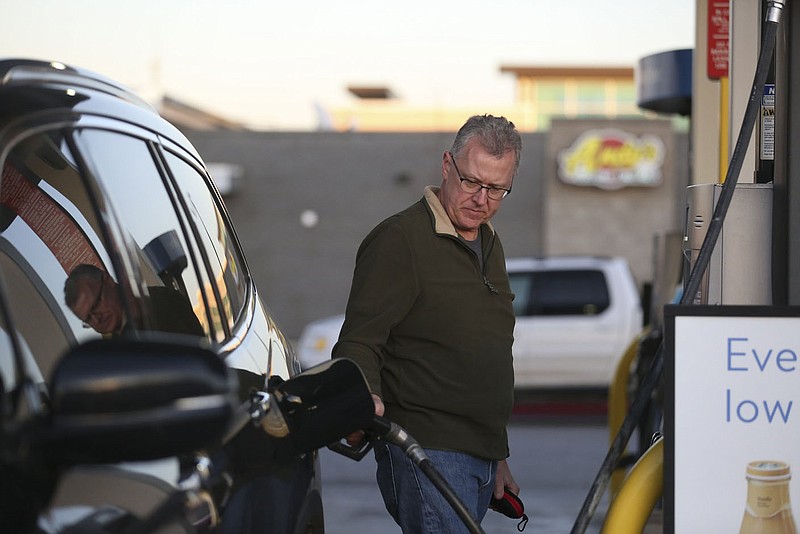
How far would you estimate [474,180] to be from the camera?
11.9ft

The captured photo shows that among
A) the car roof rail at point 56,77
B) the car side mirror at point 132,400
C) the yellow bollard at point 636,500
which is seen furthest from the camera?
the yellow bollard at point 636,500

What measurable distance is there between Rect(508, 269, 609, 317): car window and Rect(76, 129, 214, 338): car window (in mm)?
12173

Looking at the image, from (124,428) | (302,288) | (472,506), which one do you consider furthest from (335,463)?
(302,288)

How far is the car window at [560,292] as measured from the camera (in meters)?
15.0

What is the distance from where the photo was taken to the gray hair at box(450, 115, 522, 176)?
3613 mm

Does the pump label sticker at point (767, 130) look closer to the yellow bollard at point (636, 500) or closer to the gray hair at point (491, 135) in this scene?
the gray hair at point (491, 135)

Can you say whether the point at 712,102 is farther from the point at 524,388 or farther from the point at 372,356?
the point at 524,388

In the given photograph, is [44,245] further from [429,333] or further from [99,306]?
[429,333]

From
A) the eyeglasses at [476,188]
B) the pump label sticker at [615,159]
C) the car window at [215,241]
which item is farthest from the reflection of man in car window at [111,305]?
the pump label sticker at [615,159]

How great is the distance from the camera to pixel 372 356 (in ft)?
11.5

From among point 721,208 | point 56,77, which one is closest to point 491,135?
point 721,208

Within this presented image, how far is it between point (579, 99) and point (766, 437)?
185 feet

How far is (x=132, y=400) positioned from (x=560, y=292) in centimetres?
1354

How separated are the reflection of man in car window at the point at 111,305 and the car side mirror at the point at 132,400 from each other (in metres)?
0.83
